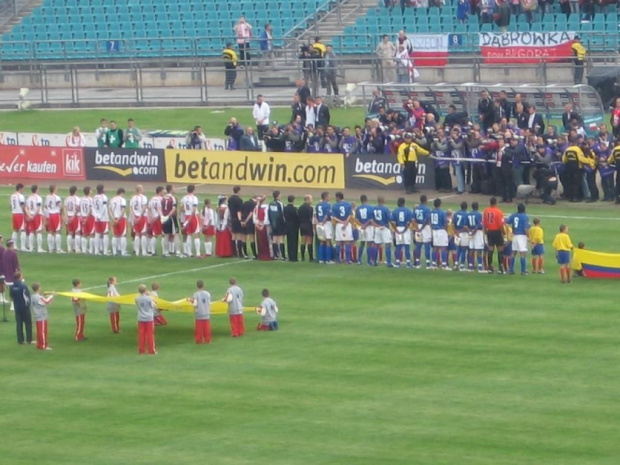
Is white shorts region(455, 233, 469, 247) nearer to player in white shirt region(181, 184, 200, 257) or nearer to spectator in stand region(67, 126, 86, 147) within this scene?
player in white shirt region(181, 184, 200, 257)

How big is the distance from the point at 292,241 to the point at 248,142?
1019 cm

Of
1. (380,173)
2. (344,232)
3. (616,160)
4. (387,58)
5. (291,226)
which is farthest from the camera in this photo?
(387,58)

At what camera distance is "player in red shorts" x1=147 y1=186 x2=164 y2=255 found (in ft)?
126

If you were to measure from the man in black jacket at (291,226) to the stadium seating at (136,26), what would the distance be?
22.9 m

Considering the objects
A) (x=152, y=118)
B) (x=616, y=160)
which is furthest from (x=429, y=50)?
(x=616, y=160)

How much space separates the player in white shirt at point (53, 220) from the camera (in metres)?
40.0

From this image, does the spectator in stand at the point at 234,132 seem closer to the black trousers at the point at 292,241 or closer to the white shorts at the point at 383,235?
the black trousers at the point at 292,241

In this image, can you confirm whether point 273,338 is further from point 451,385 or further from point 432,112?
point 432,112

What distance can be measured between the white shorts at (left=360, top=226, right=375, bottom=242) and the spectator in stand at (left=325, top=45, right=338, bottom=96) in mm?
18955

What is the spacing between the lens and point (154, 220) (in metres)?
38.8

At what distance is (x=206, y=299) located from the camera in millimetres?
29734

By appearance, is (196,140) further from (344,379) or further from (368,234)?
(344,379)

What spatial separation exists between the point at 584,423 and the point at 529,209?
734 inches

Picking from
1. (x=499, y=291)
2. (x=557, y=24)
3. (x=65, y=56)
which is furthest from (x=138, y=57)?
(x=499, y=291)
